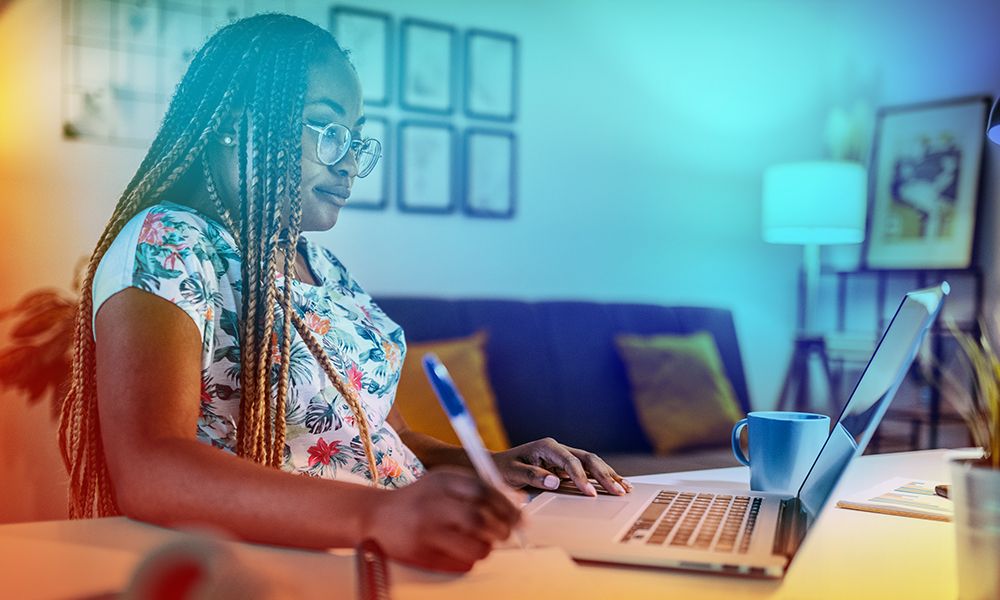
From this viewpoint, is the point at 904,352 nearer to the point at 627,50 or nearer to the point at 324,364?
the point at 324,364

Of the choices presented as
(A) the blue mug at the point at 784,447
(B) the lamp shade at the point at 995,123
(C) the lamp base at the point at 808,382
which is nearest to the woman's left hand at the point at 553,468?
(A) the blue mug at the point at 784,447

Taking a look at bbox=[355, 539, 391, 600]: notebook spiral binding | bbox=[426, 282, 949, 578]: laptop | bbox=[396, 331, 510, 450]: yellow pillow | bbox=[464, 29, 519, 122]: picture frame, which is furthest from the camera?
bbox=[464, 29, 519, 122]: picture frame

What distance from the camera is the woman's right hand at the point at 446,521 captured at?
0.49 m

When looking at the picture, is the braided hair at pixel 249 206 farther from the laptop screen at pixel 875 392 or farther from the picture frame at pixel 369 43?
the picture frame at pixel 369 43

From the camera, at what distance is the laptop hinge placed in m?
0.59

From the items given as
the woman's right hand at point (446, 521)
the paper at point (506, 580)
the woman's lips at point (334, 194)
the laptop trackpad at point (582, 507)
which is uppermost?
the woman's lips at point (334, 194)

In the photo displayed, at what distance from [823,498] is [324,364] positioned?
546mm

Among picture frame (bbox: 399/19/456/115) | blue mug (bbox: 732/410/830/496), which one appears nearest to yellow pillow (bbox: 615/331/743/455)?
picture frame (bbox: 399/19/456/115)

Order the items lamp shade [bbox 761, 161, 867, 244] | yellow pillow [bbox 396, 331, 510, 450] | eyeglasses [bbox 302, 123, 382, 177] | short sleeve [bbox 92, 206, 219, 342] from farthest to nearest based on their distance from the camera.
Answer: lamp shade [bbox 761, 161, 867, 244]
yellow pillow [bbox 396, 331, 510, 450]
eyeglasses [bbox 302, 123, 382, 177]
short sleeve [bbox 92, 206, 219, 342]

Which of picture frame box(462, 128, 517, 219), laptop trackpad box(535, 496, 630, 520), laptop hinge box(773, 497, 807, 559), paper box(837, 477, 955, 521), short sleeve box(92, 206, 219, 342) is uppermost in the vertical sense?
picture frame box(462, 128, 517, 219)

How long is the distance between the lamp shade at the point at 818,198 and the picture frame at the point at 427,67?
1367mm

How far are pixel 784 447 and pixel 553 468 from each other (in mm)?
266

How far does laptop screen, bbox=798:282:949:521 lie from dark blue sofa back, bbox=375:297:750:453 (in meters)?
1.56

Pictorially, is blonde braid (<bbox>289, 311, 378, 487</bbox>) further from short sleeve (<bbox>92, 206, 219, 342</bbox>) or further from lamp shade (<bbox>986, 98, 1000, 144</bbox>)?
lamp shade (<bbox>986, 98, 1000, 144</bbox>)
